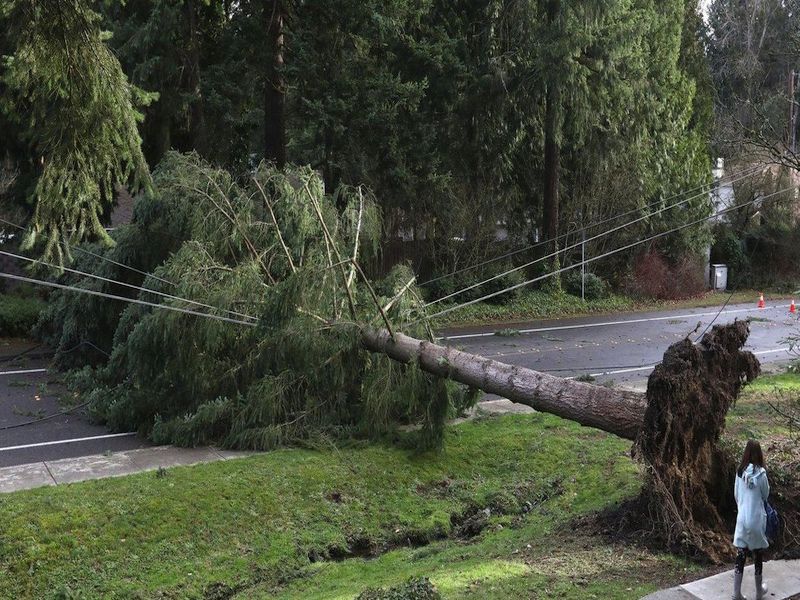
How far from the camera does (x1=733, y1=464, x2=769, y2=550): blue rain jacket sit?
6453 mm

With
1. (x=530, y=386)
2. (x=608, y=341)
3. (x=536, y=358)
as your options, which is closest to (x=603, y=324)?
(x=608, y=341)

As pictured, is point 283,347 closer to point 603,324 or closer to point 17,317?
point 17,317

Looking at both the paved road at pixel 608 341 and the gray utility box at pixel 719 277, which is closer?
the paved road at pixel 608 341

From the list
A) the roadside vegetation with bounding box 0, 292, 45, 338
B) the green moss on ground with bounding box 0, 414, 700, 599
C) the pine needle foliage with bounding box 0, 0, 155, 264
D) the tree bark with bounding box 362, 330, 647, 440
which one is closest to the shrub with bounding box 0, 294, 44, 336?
the roadside vegetation with bounding box 0, 292, 45, 338

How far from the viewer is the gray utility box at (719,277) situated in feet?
102

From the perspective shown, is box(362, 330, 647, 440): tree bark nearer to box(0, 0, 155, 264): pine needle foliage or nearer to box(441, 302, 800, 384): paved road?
box(0, 0, 155, 264): pine needle foliage

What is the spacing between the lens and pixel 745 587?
6.52 m

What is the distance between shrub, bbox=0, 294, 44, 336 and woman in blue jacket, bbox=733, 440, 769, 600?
17119mm

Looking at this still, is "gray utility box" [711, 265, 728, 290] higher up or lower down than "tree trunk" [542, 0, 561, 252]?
lower down

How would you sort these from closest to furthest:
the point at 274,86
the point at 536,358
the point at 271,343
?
the point at 271,343, the point at 536,358, the point at 274,86

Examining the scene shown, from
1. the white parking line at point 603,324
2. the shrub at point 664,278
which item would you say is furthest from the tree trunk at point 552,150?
the shrub at point 664,278

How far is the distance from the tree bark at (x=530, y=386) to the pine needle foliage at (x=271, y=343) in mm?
270

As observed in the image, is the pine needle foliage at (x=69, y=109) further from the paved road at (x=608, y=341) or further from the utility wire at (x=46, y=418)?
the paved road at (x=608, y=341)

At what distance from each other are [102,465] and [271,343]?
2.60 metres
